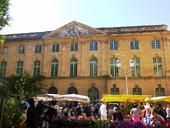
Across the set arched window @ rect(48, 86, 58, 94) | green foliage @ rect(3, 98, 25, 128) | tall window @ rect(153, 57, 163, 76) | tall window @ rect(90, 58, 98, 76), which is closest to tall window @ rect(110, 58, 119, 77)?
tall window @ rect(90, 58, 98, 76)

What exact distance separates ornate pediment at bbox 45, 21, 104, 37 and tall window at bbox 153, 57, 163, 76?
793cm

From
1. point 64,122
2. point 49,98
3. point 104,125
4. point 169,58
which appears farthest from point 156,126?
point 169,58

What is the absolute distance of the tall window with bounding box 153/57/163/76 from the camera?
36469mm

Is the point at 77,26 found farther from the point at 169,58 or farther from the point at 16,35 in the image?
the point at 169,58

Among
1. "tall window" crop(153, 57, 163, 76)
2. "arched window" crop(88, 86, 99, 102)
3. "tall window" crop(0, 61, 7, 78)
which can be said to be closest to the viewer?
"tall window" crop(153, 57, 163, 76)

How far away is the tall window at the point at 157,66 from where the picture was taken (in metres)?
36.5

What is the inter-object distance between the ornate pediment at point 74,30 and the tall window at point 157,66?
7926mm

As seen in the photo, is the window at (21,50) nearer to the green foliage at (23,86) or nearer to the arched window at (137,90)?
the green foliage at (23,86)

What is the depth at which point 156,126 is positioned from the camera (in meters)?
10.9

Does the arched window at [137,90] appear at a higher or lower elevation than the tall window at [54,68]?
lower

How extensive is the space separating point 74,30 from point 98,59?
16.8 feet

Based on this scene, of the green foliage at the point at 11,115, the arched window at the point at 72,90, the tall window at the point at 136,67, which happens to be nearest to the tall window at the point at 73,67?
the arched window at the point at 72,90

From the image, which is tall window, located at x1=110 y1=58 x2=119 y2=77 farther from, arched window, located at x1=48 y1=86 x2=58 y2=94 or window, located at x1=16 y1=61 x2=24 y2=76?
window, located at x1=16 y1=61 x2=24 y2=76

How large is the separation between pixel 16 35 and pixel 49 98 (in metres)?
20.5
